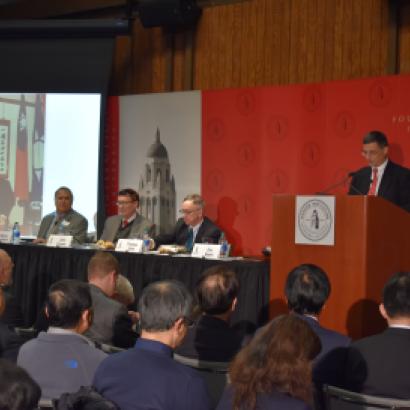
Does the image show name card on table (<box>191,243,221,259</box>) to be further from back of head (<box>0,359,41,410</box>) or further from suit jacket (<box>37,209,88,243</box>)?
back of head (<box>0,359,41,410</box>)

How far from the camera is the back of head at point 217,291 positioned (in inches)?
127

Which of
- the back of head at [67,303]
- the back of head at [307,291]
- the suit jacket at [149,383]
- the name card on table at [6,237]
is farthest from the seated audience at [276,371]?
the name card on table at [6,237]

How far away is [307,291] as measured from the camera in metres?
3.15

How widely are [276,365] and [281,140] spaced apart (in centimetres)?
576

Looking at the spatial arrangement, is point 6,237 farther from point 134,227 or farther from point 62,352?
point 62,352

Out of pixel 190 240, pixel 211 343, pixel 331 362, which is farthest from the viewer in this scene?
pixel 190 240

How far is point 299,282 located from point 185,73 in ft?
18.1

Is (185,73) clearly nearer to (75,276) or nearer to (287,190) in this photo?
(287,190)

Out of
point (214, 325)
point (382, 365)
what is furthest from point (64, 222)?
point (382, 365)

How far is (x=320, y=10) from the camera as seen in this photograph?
24.3ft

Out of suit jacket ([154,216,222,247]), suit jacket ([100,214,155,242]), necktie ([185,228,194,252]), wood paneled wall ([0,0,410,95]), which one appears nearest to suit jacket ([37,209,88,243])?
suit jacket ([100,214,155,242])

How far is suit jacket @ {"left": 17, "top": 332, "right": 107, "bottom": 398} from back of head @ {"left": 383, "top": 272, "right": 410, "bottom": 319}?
3.44ft

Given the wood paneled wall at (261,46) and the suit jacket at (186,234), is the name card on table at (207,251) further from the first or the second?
the wood paneled wall at (261,46)

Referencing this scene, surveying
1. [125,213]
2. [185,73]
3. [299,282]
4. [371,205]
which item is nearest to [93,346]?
[299,282]
